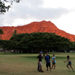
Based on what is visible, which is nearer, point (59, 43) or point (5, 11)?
point (5, 11)

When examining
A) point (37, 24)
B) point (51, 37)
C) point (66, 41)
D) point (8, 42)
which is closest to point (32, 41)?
point (51, 37)

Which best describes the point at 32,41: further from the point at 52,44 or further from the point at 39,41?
the point at 52,44

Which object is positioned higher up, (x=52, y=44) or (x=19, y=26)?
(x=19, y=26)

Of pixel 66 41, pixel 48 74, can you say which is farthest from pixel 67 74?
pixel 66 41

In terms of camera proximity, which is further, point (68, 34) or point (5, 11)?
point (68, 34)

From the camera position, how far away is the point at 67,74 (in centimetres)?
1059

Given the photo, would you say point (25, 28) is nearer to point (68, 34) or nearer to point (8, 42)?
→ point (68, 34)

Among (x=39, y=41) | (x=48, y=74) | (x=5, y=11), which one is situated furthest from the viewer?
(x=39, y=41)

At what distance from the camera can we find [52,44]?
107 ft

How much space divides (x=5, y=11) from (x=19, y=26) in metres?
179

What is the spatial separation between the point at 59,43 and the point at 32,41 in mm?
6371

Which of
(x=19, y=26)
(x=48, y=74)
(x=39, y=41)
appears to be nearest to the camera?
(x=48, y=74)

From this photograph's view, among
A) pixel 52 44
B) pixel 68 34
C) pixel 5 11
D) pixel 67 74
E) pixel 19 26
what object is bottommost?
pixel 67 74

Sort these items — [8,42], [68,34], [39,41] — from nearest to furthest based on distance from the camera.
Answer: [39,41]
[8,42]
[68,34]
